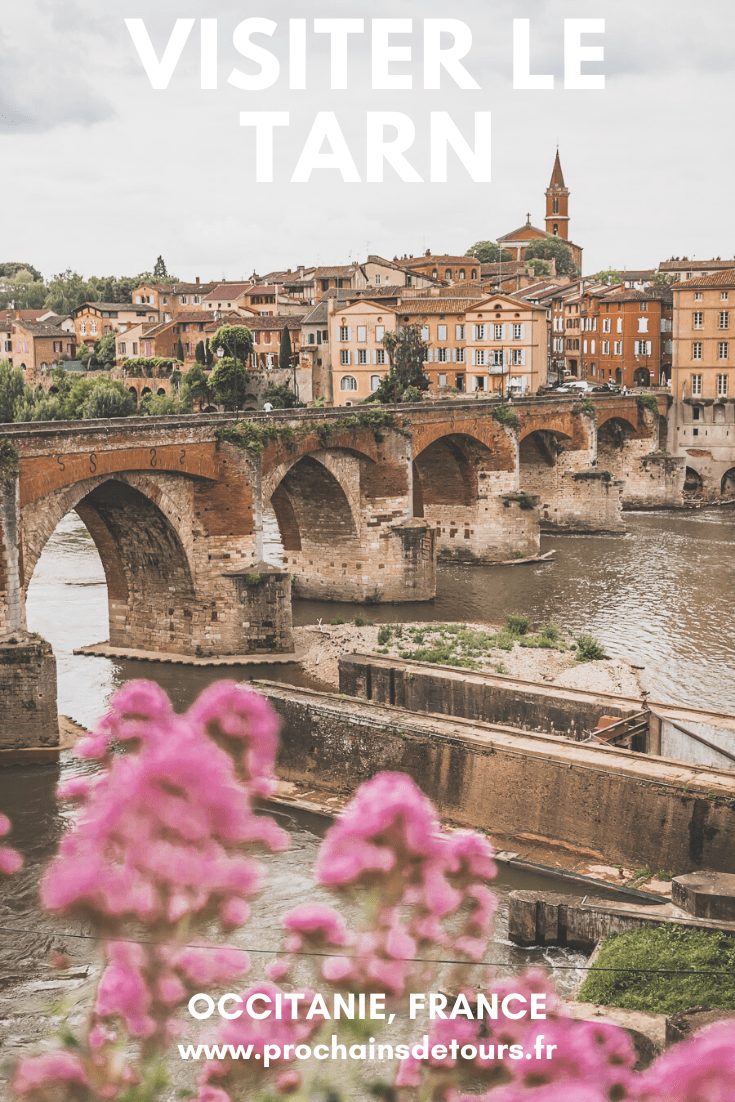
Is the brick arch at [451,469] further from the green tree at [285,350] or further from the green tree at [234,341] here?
the green tree at [234,341]

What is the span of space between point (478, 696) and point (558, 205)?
11005cm

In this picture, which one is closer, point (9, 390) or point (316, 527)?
point (316, 527)

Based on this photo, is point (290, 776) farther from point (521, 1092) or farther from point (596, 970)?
point (521, 1092)

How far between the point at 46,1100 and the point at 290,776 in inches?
787

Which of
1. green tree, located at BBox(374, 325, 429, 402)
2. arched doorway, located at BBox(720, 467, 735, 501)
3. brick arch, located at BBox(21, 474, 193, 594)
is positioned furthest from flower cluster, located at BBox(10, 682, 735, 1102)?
green tree, located at BBox(374, 325, 429, 402)

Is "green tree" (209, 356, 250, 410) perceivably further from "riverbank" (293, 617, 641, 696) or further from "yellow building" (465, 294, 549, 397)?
"riverbank" (293, 617, 641, 696)

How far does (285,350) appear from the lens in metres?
79.0

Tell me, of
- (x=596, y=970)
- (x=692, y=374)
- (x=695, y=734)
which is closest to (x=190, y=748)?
(x=596, y=970)

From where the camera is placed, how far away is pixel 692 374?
2469 inches

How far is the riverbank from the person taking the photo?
93.5ft

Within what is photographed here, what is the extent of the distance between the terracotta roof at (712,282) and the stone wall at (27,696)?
4531cm

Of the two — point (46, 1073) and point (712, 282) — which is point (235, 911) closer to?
point (46, 1073)

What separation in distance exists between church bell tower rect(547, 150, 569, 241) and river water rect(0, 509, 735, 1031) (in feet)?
258

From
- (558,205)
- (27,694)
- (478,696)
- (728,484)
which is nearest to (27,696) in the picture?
(27,694)
